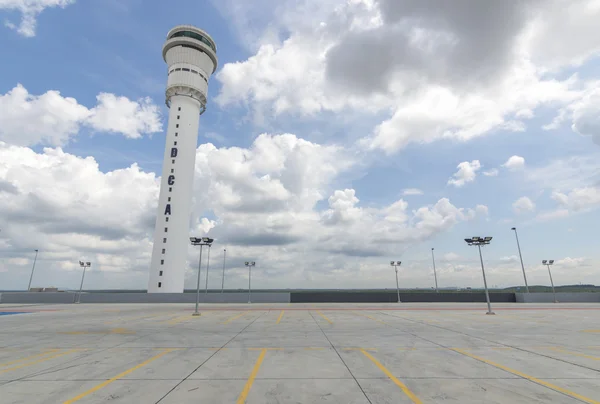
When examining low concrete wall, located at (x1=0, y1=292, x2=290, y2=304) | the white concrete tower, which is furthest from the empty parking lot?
the white concrete tower

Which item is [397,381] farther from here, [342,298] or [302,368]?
[342,298]

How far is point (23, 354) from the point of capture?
11516mm

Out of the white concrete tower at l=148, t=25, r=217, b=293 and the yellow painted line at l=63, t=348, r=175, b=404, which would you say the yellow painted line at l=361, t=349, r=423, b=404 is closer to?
the yellow painted line at l=63, t=348, r=175, b=404

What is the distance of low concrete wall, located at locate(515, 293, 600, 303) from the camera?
45.6m

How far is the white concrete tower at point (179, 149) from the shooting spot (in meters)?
55.6

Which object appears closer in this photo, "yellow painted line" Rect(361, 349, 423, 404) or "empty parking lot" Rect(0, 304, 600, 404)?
"yellow painted line" Rect(361, 349, 423, 404)

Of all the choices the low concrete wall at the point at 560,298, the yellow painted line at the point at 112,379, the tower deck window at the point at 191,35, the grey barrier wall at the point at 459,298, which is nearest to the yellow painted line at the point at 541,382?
the yellow painted line at the point at 112,379

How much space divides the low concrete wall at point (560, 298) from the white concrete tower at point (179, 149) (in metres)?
59.2

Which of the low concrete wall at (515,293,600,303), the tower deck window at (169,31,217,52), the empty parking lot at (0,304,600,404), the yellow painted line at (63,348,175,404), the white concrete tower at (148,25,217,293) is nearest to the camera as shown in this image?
the yellow painted line at (63,348,175,404)

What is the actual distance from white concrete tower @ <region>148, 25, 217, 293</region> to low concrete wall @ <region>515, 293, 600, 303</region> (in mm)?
59168

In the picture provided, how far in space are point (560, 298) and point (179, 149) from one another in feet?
236

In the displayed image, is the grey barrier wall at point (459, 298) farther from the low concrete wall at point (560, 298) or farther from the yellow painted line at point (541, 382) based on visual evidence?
the yellow painted line at point (541, 382)

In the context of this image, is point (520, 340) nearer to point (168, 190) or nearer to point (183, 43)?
point (168, 190)

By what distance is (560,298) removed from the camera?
153ft
